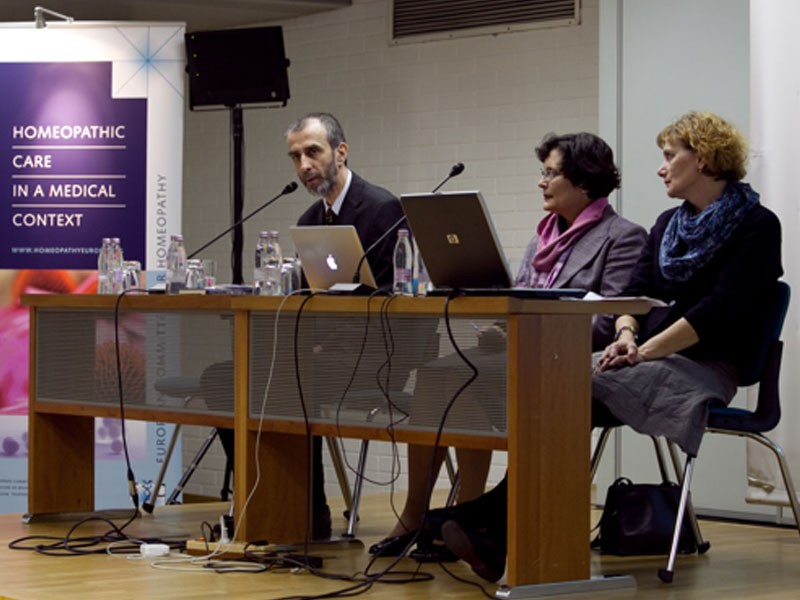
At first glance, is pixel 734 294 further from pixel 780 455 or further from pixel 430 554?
pixel 430 554

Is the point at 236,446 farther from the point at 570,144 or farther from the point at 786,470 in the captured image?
the point at 786,470

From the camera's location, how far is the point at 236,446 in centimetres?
379

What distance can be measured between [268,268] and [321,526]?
2.56 feet

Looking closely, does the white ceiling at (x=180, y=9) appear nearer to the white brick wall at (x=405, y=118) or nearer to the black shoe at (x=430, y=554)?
the white brick wall at (x=405, y=118)

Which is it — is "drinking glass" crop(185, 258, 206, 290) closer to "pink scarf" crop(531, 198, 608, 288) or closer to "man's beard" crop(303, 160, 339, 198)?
"man's beard" crop(303, 160, 339, 198)

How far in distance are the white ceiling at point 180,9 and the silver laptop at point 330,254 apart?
3.38 meters

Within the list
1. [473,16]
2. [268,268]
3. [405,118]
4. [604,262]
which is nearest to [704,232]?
[604,262]

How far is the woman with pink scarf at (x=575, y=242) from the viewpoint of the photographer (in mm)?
3777

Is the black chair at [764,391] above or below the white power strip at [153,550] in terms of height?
above

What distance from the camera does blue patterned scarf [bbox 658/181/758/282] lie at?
3645 millimetres

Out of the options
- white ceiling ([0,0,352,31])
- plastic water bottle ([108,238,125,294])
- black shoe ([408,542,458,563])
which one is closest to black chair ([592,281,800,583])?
black shoe ([408,542,458,563])

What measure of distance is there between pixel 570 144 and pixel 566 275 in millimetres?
385

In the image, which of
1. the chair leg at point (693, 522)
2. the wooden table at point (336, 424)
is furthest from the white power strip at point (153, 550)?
the chair leg at point (693, 522)

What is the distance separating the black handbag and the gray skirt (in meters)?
0.31
